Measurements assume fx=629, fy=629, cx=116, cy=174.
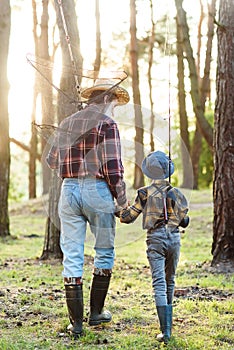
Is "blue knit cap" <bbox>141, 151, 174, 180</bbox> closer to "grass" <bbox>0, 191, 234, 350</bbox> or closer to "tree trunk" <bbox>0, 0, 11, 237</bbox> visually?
"grass" <bbox>0, 191, 234, 350</bbox>

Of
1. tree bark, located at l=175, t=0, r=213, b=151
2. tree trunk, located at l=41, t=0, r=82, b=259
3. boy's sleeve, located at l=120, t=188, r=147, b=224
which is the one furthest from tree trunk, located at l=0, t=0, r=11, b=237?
boy's sleeve, located at l=120, t=188, r=147, b=224

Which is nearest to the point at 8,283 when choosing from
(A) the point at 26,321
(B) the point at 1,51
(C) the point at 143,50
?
(A) the point at 26,321

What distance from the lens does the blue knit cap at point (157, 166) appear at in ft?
16.1

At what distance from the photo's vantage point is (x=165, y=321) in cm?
485

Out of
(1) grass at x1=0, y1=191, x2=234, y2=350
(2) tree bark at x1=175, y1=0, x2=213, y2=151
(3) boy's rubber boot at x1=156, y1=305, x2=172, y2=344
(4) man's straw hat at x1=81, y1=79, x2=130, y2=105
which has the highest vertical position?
(2) tree bark at x1=175, y1=0, x2=213, y2=151

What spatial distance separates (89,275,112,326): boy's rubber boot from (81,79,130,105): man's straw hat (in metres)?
1.50

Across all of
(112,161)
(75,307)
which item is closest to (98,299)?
(75,307)

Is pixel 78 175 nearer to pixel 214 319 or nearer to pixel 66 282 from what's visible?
pixel 66 282

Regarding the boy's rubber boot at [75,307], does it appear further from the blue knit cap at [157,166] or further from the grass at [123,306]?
the blue knit cap at [157,166]

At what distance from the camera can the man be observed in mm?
5027

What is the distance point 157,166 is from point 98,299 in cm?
126

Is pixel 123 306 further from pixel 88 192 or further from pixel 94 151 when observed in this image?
pixel 94 151

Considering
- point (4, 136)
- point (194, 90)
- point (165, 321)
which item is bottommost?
point (165, 321)

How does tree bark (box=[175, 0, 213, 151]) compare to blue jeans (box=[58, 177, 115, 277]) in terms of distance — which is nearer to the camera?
blue jeans (box=[58, 177, 115, 277])
